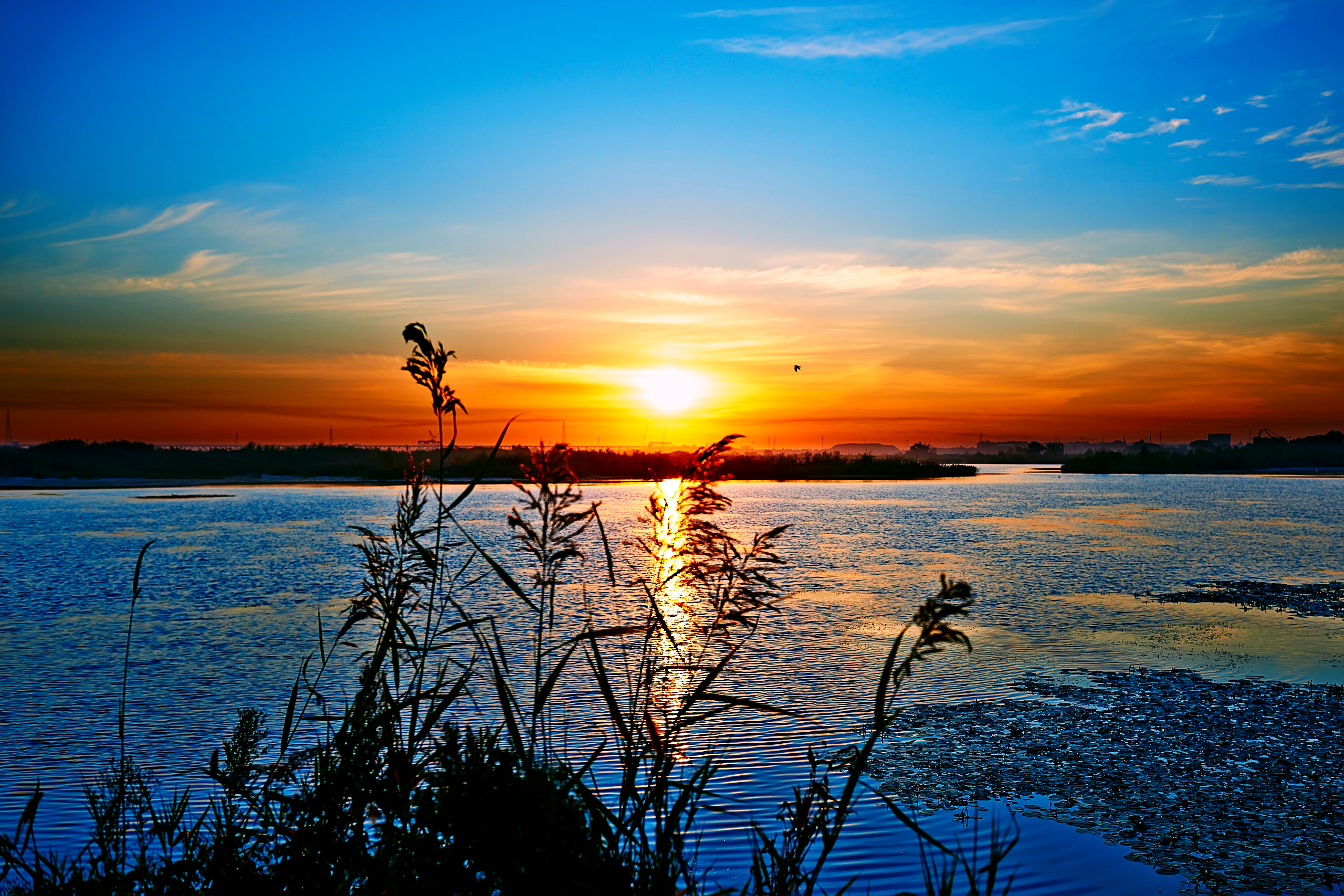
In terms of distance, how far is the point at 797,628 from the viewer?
11.0 m

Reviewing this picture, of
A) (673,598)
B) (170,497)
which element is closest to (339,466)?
(170,497)

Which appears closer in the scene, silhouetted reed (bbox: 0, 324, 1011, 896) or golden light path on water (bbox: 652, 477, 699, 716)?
silhouetted reed (bbox: 0, 324, 1011, 896)

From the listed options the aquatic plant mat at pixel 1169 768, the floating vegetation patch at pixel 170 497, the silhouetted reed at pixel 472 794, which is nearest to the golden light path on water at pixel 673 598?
the silhouetted reed at pixel 472 794

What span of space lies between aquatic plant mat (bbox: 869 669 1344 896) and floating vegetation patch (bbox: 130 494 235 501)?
128 feet

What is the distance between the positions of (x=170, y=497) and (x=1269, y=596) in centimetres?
4253

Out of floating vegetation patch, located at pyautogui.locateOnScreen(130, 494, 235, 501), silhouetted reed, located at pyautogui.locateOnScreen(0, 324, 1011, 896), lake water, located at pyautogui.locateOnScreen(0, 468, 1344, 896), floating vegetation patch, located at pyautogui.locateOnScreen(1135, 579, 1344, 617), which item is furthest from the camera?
floating vegetation patch, located at pyautogui.locateOnScreen(130, 494, 235, 501)

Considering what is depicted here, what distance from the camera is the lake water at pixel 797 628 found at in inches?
210

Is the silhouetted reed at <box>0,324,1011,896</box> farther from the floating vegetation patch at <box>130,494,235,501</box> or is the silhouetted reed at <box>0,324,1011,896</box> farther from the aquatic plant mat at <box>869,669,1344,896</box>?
the floating vegetation patch at <box>130,494,235,501</box>

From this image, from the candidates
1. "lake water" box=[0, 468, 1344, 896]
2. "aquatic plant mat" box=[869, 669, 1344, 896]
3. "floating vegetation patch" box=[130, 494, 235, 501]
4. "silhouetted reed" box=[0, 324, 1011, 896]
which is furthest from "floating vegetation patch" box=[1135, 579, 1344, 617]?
"floating vegetation patch" box=[130, 494, 235, 501]

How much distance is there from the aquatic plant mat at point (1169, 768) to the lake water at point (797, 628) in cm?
37

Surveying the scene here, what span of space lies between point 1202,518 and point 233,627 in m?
28.2

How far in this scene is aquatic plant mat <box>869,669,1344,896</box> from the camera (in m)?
4.71

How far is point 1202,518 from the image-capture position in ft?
93.2

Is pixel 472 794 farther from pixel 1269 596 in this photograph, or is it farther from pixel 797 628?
pixel 1269 596
